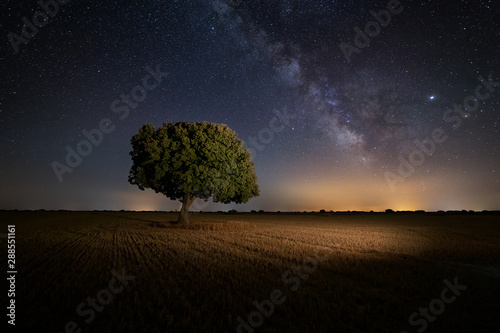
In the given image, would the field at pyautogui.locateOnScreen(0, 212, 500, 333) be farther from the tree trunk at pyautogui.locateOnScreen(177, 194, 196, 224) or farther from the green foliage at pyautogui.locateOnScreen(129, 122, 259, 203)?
the tree trunk at pyautogui.locateOnScreen(177, 194, 196, 224)

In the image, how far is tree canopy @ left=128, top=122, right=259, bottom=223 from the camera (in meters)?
32.0

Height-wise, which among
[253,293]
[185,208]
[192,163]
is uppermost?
[192,163]

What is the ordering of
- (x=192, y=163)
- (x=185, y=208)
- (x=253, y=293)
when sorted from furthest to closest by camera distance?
(x=185, y=208), (x=192, y=163), (x=253, y=293)

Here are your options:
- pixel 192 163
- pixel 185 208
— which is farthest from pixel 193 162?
pixel 185 208

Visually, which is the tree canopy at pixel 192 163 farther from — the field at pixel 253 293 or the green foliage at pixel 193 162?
the field at pixel 253 293

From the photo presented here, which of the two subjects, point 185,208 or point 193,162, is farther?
point 185,208

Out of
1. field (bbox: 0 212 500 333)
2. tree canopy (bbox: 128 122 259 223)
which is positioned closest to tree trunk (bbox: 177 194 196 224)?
tree canopy (bbox: 128 122 259 223)

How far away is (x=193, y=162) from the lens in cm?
3250

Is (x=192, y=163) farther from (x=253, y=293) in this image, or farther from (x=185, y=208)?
(x=253, y=293)

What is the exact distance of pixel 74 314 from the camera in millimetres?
6340

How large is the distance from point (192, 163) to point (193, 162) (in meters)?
0.29

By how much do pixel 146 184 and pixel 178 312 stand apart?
98.4 feet

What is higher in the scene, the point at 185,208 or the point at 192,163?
the point at 192,163

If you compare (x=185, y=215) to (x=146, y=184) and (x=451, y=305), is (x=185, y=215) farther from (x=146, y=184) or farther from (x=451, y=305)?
(x=451, y=305)
